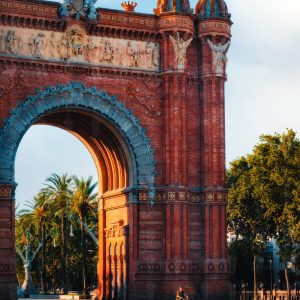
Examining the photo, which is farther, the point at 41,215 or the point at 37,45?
the point at 41,215

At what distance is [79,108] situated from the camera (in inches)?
1453

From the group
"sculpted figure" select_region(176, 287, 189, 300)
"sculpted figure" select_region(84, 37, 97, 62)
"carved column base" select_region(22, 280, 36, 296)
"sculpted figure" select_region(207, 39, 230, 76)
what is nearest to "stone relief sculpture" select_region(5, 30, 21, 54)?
"sculpted figure" select_region(84, 37, 97, 62)

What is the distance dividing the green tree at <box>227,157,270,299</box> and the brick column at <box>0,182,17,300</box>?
20444 mm

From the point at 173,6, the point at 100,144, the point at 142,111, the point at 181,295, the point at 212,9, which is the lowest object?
the point at 181,295

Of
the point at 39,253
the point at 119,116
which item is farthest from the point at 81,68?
the point at 39,253

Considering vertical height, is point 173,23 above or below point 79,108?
above

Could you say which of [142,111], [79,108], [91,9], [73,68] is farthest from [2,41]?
[142,111]

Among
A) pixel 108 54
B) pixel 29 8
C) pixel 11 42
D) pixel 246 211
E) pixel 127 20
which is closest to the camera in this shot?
pixel 11 42

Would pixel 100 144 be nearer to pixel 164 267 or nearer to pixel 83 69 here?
pixel 83 69

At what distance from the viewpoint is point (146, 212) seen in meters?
37.7

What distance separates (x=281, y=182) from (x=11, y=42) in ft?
61.7

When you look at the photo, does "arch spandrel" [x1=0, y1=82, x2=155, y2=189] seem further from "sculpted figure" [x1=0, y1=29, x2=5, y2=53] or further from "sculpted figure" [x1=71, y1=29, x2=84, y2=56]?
"sculpted figure" [x1=0, y1=29, x2=5, y2=53]

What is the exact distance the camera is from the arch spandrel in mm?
35312

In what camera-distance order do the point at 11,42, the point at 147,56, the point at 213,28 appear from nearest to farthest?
the point at 11,42, the point at 147,56, the point at 213,28
